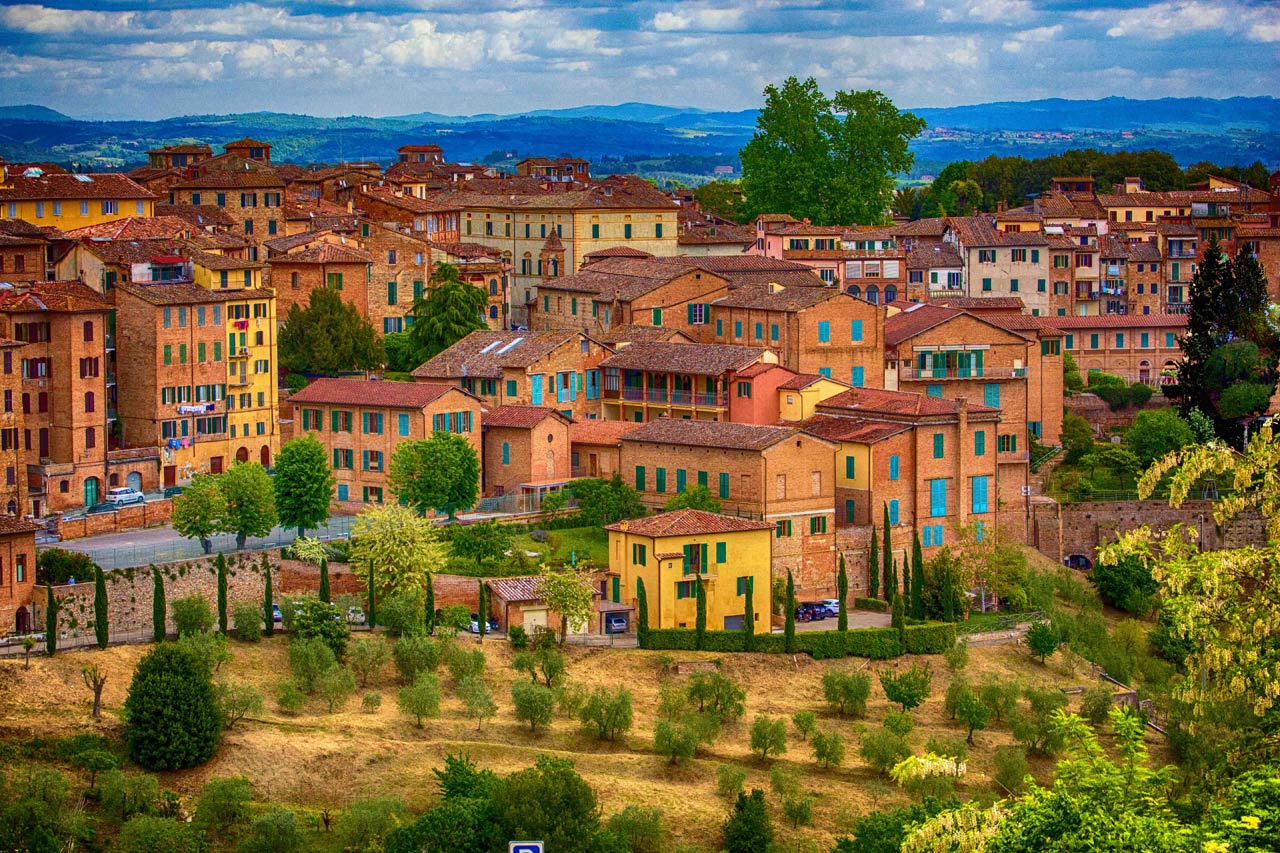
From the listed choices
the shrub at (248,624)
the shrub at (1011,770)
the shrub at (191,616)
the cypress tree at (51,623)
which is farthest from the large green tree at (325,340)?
the shrub at (1011,770)

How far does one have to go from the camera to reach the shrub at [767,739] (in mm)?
56406

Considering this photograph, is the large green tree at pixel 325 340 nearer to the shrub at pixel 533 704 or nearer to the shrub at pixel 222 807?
the shrub at pixel 533 704

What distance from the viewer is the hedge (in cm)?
6234

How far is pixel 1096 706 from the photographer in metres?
62.7

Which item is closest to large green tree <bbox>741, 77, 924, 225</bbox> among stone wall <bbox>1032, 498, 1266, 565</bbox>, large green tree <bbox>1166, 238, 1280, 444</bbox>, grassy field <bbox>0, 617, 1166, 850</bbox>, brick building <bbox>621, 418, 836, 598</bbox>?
large green tree <bbox>1166, 238, 1280, 444</bbox>

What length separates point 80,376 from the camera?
70.2m

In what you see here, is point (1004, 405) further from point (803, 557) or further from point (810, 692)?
point (810, 692)

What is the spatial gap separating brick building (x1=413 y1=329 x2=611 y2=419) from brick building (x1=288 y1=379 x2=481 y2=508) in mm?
3562

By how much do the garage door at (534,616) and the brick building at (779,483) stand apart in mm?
8434

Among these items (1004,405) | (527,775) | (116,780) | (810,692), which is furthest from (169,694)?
(1004,405)

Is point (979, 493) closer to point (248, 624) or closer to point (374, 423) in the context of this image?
point (374, 423)

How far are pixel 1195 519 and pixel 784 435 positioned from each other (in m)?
20.3

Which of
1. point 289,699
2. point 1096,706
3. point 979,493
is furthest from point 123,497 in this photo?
point 1096,706

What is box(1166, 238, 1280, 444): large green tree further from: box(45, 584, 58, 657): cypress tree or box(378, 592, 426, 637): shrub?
box(45, 584, 58, 657): cypress tree
